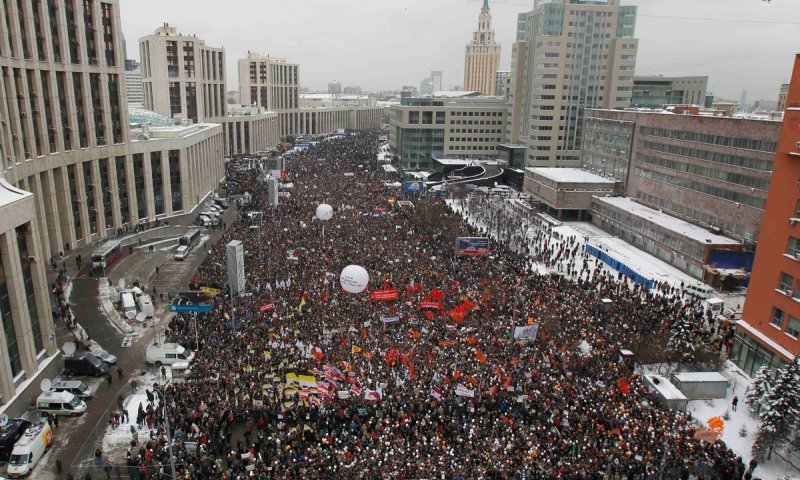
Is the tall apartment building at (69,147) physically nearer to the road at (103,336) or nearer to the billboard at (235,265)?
the road at (103,336)

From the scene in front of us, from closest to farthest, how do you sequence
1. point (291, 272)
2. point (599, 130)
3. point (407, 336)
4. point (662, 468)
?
1. point (662, 468)
2. point (407, 336)
3. point (291, 272)
4. point (599, 130)

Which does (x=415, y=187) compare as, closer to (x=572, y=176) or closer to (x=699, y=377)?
(x=572, y=176)

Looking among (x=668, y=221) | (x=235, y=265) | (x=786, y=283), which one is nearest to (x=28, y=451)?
(x=235, y=265)

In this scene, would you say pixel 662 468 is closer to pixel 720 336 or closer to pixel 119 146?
pixel 720 336

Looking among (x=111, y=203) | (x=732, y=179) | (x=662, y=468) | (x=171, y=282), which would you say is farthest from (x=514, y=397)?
(x=111, y=203)

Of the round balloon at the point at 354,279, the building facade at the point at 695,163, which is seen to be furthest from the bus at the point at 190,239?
the building facade at the point at 695,163

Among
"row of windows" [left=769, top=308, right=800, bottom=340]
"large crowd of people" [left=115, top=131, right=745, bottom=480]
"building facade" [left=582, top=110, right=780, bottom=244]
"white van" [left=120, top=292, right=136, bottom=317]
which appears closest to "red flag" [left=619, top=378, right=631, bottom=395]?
"large crowd of people" [left=115, top=131, right=745, bottom=480]
